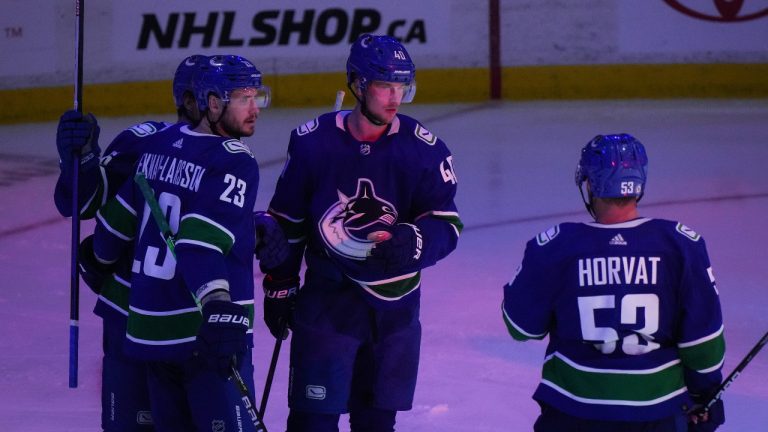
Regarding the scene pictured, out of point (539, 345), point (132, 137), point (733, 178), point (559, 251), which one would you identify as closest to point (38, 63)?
point (733, 178)

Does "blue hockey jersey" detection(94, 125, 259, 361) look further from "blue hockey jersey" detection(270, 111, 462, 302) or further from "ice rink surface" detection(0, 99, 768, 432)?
"ice rink surface" detection(0, 99, 768, 432)

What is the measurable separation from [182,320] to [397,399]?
662 millimetres

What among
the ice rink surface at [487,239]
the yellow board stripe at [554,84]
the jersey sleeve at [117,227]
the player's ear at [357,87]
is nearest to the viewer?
the jersey sleeve at [117,227]

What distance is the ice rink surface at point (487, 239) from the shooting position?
406 centimetres

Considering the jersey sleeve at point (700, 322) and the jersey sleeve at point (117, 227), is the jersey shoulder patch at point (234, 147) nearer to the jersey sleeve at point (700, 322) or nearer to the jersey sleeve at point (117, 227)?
the jersey sleeve at point (117, 227)

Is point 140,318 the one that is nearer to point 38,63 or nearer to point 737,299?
point 737,299

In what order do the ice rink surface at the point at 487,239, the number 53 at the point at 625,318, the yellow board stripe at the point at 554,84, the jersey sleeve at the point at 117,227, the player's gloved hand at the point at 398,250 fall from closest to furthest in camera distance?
1. the number 53 at the point at 625,318
2. the jersey sleeve at the point at 117,227
3. the player's gloved hand at the point at 398,250
4. the ice rink surface at the point at 487,239
5. the yellow board stripe at the point at 554,84

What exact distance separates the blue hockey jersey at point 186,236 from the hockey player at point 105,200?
0.16 metres

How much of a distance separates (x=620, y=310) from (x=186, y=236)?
85 centimetres

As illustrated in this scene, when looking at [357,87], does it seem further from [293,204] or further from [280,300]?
[280,300]

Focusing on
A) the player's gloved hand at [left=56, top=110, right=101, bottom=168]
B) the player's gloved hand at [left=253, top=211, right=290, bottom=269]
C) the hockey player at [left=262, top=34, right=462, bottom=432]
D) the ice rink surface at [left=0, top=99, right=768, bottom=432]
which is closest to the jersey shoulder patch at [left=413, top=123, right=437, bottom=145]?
the hockey player at [left=262, top=34, right=462, bottom=432]

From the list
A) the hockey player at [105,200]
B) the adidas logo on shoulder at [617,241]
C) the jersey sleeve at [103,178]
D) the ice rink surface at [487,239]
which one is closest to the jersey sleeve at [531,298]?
the adidas logo on shoulder at [617,241]

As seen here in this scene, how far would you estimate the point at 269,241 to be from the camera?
298 centimetres

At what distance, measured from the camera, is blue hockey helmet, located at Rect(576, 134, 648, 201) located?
100 inches
